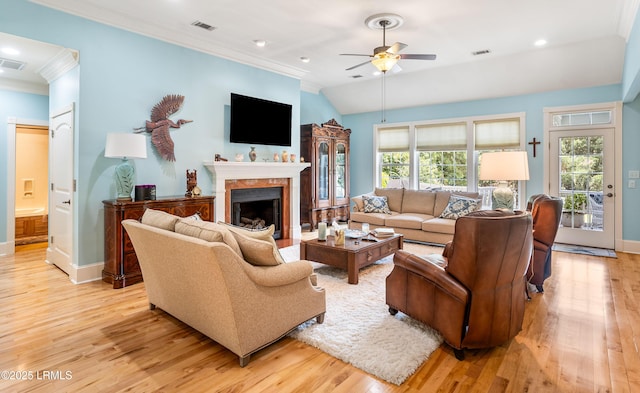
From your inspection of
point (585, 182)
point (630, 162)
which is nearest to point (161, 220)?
point (585, 182)

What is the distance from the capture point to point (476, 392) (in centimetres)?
199

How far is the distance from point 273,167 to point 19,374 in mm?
4079

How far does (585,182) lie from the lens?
564 cm

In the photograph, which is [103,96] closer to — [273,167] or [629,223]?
[273,167]

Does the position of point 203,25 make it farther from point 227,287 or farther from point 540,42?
point 540,42

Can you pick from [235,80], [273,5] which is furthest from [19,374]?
[235,80]

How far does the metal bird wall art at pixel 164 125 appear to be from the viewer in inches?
172

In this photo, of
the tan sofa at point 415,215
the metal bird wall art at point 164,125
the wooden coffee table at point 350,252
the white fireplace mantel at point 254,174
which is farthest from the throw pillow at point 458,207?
the metal bird wall art at point 164,125

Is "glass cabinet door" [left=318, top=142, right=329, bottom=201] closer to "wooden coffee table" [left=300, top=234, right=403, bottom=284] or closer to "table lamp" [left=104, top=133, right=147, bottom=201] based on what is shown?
"wooden coffee table" [left=300, top=234, right=403, bottom=284]

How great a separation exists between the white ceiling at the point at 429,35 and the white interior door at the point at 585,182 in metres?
0.87

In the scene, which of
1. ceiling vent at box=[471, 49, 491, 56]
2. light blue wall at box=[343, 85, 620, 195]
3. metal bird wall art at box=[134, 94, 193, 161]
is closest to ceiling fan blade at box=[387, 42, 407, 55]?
ceiling vent at box=[471, 49, 491, 56]

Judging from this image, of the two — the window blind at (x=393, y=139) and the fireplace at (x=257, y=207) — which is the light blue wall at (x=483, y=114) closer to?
the window blind at (x=393, y=139)

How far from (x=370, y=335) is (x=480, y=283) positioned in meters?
0.88

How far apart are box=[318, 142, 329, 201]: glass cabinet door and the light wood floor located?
14.1 ft
